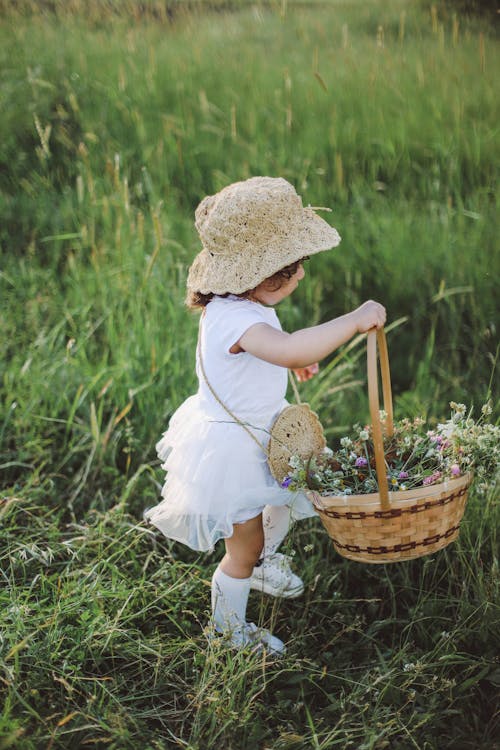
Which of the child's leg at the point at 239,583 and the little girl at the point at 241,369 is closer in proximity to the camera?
the little girl at the point at 241,369

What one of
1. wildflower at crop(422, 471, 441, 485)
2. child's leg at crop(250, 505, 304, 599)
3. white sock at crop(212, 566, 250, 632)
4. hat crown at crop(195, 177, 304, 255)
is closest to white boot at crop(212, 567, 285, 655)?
white sock at crop(212, 566, 250, 632)

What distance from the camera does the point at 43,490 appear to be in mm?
2814

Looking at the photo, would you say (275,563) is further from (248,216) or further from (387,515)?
(248,216)

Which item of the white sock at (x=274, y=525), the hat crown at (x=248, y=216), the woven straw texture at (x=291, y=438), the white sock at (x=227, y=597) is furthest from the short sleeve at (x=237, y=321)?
the white sock at (x=227, y=597)

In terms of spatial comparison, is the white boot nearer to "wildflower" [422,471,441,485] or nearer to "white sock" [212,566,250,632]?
"white sock" [212,566,250,632]

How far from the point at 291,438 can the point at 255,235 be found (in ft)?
1.86

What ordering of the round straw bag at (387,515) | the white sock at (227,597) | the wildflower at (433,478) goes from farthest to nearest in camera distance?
the white sock at (227,597) < the wildflower at (433,478) < the round straw bag at (387,515)

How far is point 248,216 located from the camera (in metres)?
2.07

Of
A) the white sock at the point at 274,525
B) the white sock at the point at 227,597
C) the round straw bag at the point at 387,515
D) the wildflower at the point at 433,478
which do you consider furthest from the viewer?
the white sock at the point at 274,525

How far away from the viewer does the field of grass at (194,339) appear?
2062 mm

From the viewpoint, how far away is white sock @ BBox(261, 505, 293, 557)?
240 centimetres

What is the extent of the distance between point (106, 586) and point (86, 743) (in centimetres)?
60

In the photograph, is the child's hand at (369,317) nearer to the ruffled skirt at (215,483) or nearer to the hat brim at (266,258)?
the hat brim at (266,258)

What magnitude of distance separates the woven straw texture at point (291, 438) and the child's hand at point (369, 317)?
36cm
